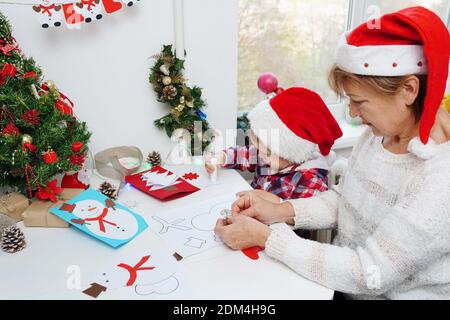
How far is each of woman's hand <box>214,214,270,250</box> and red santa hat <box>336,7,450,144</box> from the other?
393 millimetres

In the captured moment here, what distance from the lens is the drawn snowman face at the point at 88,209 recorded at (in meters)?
0.97

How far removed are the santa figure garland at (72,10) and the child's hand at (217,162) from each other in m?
0.55

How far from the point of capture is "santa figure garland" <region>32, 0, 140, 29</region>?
1076mm

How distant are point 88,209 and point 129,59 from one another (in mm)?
541

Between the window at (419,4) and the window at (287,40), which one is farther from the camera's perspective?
the window at (419,4)

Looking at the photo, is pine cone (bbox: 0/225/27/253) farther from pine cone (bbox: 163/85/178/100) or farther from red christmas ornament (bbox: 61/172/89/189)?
pine cone (bbox: 163/85/178/100)

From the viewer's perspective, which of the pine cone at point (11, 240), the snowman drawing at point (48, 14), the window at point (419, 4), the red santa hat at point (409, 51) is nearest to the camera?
the red santa hat at point (409, 51)

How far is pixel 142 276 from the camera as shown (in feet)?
2.59

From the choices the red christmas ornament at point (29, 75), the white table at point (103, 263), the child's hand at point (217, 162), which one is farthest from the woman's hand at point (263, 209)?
the red christmas ornament at point (29, 75)

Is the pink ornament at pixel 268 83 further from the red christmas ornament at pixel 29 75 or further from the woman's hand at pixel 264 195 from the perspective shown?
the red christmas ornament at pixel 29 75

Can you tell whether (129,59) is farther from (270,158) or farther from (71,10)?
(270,158)

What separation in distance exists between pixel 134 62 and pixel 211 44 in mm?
281
